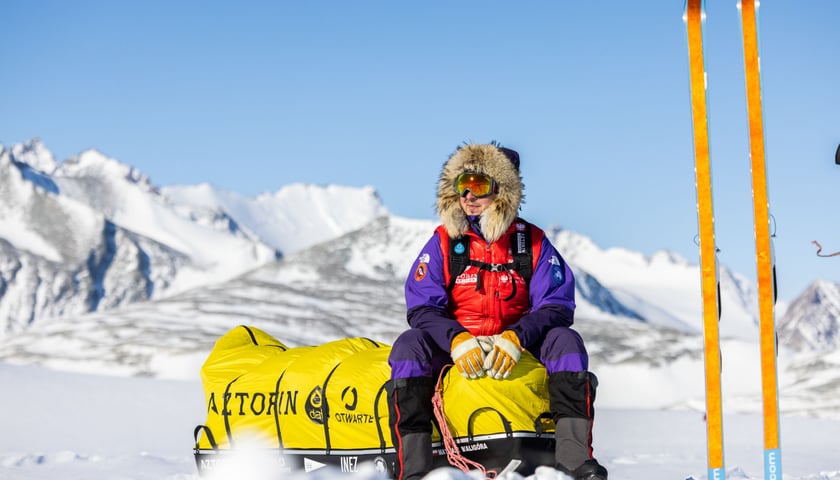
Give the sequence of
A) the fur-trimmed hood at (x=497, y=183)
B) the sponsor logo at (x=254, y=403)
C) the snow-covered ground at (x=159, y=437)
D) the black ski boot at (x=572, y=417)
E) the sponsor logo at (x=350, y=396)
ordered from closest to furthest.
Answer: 1. the black ski boot at (x=572, y=417)
2. the fur-trimmed hood at (x=497, y=183)
3. the sponsor logo at (x=350, y=396)
4. the sponsor logo at (x=254, y=403)
5. the snow-covered ground at (x=159, y=437)

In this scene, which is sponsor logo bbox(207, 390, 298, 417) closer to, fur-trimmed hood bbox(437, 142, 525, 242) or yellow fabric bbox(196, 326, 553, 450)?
yellow fabric bbox(196, 326, 553, 450)

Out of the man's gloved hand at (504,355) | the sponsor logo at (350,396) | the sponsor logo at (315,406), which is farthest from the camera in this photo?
the sponsor logo at (315,406)

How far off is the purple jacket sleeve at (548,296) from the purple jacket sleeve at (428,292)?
423mm

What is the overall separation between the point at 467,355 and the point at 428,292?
0.56m

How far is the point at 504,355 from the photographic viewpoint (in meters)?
4.67

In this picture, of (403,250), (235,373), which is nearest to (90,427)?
(235,373)

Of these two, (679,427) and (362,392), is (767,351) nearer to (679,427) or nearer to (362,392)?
(362,392)

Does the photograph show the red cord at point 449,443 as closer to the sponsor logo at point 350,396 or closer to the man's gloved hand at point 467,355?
the man's gloved hand at point 467,355

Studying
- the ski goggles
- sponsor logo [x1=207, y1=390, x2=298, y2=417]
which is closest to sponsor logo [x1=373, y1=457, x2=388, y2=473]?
sponsor logo [x1=207, y1=390, x2=298, y2=417]

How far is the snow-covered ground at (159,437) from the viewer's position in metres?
7.04

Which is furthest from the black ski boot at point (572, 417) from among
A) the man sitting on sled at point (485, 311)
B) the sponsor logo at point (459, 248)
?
the sponsor logo at point (459, 248)

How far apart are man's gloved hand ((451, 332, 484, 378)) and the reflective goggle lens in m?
0.87

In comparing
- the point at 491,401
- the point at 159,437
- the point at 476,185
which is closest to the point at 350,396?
the point at 491,401

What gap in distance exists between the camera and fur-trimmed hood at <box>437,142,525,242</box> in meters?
5.09
